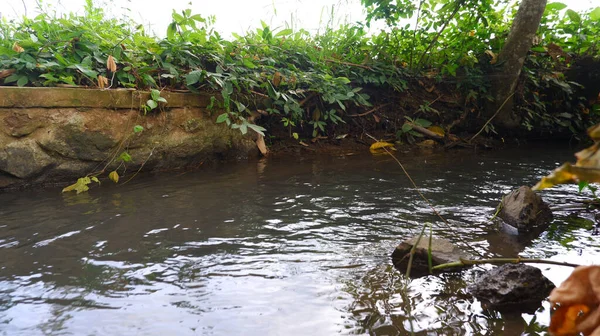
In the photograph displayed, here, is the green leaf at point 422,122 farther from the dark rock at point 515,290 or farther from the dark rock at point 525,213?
the dark rock at point 515,290

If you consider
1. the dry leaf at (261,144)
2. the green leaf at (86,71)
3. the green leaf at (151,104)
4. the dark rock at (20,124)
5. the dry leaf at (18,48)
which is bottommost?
the dry leaf at (261,144)

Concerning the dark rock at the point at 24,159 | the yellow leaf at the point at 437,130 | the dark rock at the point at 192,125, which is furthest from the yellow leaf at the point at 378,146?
the dark rock at the point at 24,159

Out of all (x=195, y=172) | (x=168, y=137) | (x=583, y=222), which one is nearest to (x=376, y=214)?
(x=583, y=222)

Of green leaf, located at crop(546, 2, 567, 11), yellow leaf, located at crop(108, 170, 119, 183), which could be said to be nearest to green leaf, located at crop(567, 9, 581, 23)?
green leaf, located at crop(546, 2, 567, 11)

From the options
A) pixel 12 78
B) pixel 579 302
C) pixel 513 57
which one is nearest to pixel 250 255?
pixel 579 302

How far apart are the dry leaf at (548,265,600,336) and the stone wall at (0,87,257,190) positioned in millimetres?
3365

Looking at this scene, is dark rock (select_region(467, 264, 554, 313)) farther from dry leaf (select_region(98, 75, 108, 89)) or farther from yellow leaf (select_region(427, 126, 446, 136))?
yellow leaf (select_region(427, 126, 446, 136))

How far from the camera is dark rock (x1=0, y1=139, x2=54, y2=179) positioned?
9.98 feet

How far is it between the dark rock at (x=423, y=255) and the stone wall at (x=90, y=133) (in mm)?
2589

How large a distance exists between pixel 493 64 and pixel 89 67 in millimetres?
4860

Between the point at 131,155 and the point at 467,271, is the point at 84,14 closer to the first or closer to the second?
the point at 131,155

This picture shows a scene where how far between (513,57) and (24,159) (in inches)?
213

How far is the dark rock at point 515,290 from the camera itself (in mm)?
1396

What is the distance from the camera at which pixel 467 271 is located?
5.63 ft
